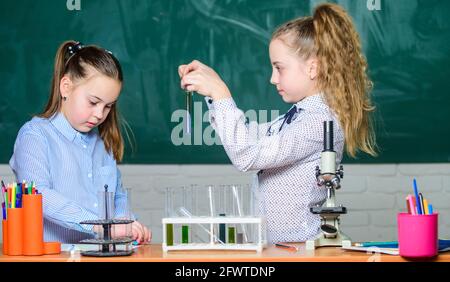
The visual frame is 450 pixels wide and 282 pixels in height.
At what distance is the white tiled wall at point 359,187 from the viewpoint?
3418 millimetres

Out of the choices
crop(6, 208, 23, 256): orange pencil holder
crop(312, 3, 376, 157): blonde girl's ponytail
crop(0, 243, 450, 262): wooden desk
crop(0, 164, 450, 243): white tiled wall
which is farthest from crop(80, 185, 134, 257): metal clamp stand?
crop(0, 164, 450, 243): white tiled wall

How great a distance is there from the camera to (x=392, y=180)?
3.43 metres

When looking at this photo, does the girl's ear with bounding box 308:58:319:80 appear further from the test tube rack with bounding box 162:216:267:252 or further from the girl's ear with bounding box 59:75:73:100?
the girl's ear with bounding box 59:75:73:100

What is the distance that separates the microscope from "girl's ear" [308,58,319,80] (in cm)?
32

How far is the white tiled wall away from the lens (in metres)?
3.42

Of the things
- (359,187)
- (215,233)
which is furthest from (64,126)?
(359,187)

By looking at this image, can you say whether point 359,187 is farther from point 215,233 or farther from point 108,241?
point 108,241

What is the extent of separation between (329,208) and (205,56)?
1508 mm

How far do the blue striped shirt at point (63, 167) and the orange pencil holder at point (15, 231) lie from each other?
1.16 feet

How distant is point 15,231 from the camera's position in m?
1.94

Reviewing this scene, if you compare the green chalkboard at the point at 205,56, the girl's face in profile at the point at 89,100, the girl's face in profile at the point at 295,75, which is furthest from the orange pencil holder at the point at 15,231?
the green chalkboard at the point at 205,56
